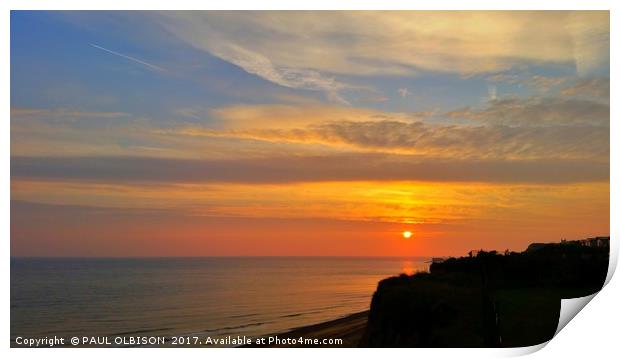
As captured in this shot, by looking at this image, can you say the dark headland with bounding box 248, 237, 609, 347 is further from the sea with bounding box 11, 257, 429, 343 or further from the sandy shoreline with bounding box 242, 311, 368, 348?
the sea with bounding box 11, 257, 429, 343

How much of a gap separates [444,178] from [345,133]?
4.84 feet

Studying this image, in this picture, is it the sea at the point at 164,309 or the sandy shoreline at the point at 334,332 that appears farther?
the sea at the point at 164,309

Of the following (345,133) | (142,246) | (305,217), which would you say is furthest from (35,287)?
(345,133)

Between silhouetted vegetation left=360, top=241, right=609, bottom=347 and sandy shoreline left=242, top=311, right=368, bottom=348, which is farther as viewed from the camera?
sandy shoreline left=242, top=311, right=368, bottom=348

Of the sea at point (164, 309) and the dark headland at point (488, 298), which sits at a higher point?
the sea at point (164, 309)

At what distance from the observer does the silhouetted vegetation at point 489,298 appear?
7102 mm

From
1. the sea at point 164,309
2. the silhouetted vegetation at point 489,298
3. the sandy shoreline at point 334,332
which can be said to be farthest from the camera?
the sea at point 164,309

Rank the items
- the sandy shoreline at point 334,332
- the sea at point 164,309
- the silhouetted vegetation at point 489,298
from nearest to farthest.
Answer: the silhouetted vegetation at point 489,298, the sandy shoreline at point 334,332, the sea at point 164,309

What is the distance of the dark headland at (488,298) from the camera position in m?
7.11

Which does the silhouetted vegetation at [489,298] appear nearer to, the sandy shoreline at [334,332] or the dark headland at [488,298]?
the dark headland at [488,298]

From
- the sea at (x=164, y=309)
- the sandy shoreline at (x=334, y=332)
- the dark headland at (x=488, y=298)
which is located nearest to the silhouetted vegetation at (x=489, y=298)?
the dark headland at (x=488, y=298)

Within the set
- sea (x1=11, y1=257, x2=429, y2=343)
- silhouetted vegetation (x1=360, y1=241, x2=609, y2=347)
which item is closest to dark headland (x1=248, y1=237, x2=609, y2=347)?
silhouetted vegetation (x1=360, y1=241, x2=609, y2=347)

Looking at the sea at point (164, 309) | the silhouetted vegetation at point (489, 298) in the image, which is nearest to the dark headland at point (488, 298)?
the silhouetted vegetation at point (489, 298)

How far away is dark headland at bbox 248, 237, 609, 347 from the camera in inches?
280
